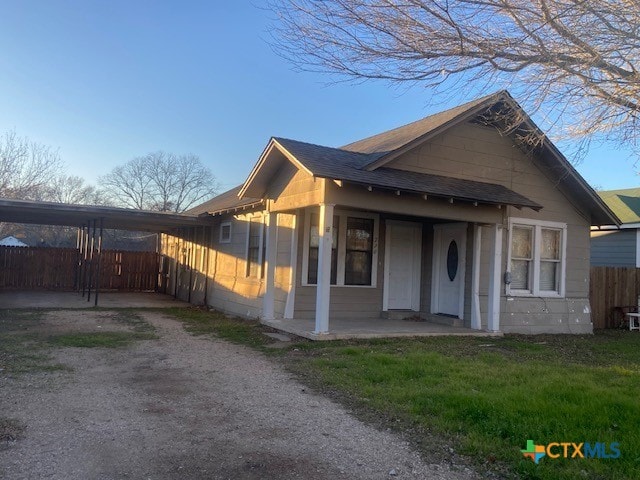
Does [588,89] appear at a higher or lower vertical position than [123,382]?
higher

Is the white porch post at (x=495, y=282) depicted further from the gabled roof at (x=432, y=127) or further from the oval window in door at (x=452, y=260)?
the gabled roof at (x=432, y=127)

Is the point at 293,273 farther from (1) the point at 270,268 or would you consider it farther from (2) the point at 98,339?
(2) the point at 98,339

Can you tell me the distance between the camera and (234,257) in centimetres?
1499

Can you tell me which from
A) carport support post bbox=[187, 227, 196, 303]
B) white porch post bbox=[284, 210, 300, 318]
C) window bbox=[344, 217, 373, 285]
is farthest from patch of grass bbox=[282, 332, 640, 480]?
carport support post bbox=[187, 227, 196, 303]

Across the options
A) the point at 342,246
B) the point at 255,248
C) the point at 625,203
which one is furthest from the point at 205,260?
the point at 625,203

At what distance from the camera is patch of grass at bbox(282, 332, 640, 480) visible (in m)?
4.43

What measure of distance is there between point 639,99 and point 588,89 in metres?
0.71

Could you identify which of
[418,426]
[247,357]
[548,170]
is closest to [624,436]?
[418,426]

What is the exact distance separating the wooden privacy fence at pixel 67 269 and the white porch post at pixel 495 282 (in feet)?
49.6

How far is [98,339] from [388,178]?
6.06 metres

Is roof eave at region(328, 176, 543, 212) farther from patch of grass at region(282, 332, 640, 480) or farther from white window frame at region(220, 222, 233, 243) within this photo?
white window frame at region(220, 222, 233, 243)

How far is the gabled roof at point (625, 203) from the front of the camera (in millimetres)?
18750

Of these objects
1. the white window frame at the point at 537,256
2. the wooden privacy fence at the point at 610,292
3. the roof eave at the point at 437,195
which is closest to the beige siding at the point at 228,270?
the roof eave at the point at 437,195

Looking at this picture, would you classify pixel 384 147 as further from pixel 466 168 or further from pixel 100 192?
pixel 100 192
